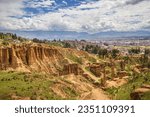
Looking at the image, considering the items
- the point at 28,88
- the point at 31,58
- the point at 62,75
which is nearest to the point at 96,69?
the point at 62,75

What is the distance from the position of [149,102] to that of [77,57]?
76371mm

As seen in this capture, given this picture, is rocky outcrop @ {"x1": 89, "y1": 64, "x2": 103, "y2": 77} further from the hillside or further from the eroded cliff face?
the eroded cliff face

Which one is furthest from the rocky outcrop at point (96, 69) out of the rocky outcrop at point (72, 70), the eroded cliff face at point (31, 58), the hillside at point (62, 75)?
the eroded cliff face at point (31, 58)

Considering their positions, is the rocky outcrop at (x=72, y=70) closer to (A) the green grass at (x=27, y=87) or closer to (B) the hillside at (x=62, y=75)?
(B) the hillside at (x=62, y=75)

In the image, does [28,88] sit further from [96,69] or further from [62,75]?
[96,69]

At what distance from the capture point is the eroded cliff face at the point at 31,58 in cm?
6209

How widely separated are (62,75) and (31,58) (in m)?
8.53

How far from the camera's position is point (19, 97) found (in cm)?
3278

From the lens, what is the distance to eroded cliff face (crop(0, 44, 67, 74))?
204ft

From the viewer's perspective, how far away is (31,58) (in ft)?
228

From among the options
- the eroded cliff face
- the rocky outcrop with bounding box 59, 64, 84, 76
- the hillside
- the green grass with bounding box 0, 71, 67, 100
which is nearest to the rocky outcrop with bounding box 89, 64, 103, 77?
the hillside

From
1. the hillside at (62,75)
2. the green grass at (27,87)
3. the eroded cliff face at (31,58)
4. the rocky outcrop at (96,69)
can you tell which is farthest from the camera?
the rocky outcrop at (96,69)

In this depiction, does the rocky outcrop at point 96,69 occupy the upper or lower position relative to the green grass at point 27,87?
lower

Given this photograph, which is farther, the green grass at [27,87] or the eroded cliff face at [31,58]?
the eroded cliff face at [31,58]
